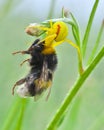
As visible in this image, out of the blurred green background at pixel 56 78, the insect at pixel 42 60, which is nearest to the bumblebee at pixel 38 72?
the insect at pixel 42 60

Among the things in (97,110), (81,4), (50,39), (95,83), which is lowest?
(97,110)

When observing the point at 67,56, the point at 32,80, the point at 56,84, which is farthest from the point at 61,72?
the point at 32,80

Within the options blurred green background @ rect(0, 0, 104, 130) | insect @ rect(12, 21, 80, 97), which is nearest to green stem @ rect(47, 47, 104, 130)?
insect @ rect(12, 21, 80, 97)

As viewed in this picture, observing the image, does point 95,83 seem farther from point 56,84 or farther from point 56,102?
point 56,84

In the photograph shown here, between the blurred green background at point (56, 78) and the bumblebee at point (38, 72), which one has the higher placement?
the bumblebee at point (38, 72)

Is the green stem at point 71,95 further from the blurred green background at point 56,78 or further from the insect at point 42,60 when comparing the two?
the blurred green background at point 56,78

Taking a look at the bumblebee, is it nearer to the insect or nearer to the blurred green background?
the insect

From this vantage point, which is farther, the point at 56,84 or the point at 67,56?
the point at 67,56

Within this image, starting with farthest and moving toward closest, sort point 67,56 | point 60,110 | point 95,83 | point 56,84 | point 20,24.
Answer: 1. point 20,24
2. point 67,56
3. point 56,84
4. point 95,83
5. point 60,110
